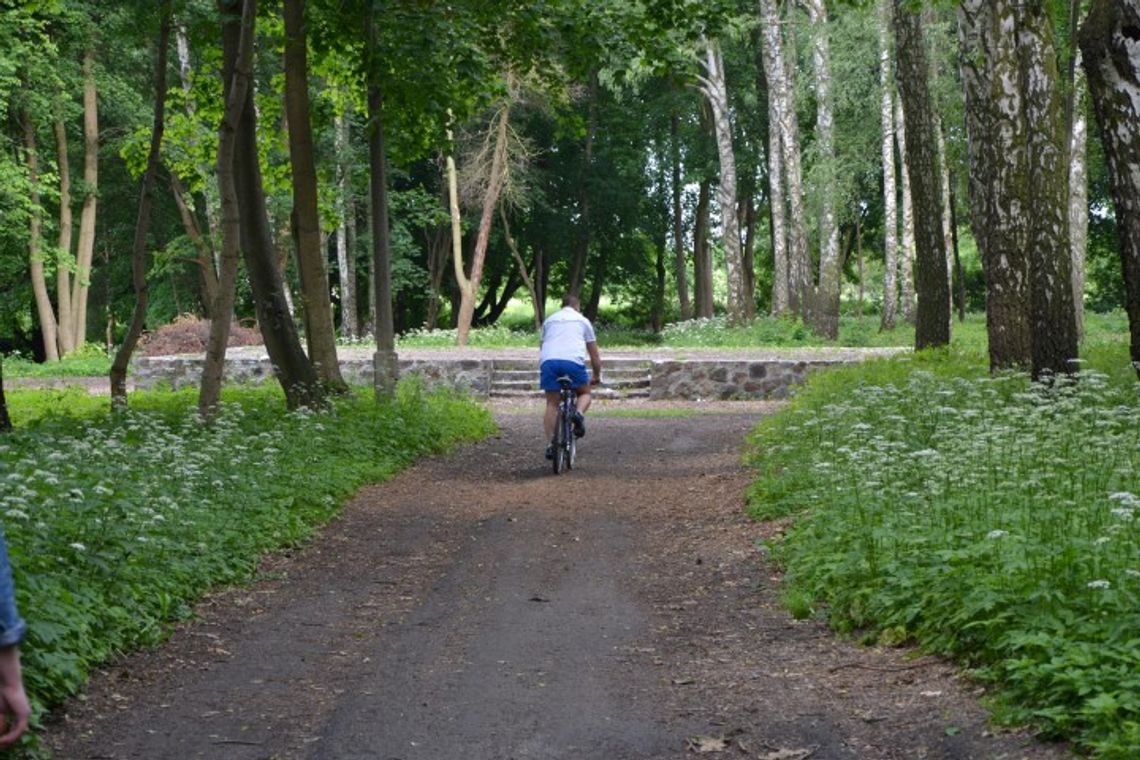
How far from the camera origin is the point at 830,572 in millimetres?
8180

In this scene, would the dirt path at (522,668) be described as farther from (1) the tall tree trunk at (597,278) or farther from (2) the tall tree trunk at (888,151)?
(1) the tall tree trunk at (597,278)

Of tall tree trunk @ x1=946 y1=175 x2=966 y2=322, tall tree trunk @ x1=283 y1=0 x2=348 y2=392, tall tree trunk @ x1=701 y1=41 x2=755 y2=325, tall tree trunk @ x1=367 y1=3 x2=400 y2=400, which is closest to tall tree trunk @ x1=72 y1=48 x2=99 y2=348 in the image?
tall tree trunk @ x1=701 y1=41 x2=755 y2=325

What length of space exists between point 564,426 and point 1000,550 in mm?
8907

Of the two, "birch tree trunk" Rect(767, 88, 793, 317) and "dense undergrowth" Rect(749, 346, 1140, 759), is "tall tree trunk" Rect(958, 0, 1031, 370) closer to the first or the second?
"dense undergrowth" Rect(749, 346, 1140, 759)

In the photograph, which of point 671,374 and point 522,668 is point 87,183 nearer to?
point 671,374

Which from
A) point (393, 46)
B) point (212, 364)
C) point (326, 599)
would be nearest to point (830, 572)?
point (326, 599)

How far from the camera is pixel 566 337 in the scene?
1552 centimetres

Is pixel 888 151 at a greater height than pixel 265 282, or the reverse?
pixel 888 151

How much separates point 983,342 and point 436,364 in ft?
45.6

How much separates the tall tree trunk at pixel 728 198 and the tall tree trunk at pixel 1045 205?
86.3 ft

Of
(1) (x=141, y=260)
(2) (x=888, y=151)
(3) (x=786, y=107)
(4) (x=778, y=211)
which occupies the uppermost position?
(3) (x=786, y=107)

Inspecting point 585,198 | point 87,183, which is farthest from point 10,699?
point 585,198

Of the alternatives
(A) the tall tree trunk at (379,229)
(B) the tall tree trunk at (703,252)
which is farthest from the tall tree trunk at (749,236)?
(A) the tall tree trunk at (379,229)

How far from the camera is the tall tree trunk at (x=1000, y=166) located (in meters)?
14.7
